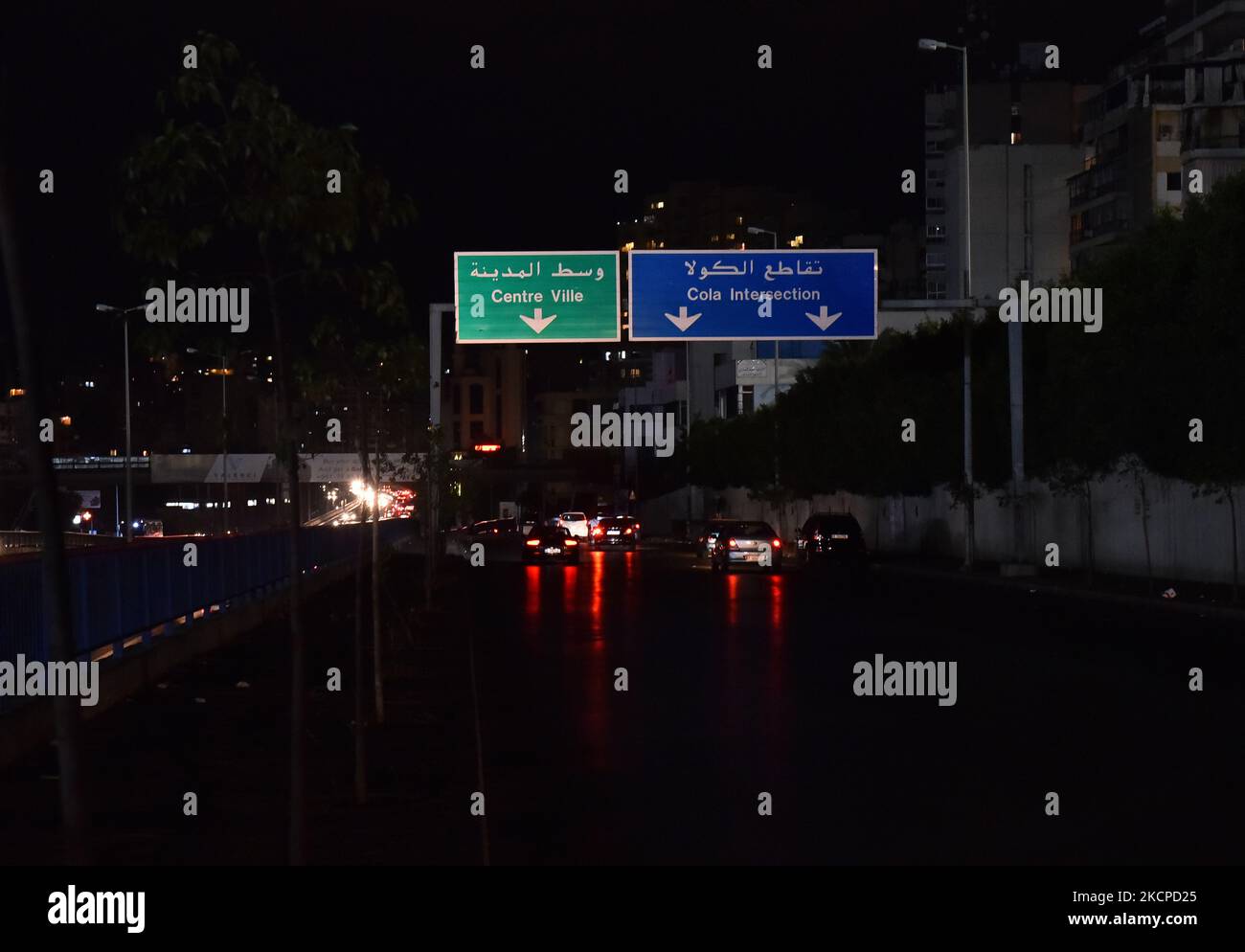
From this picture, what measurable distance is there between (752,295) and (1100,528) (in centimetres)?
1149

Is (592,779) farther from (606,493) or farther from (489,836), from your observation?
(606,493)

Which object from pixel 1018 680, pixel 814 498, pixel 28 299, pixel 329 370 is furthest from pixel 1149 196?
pixel 28 299

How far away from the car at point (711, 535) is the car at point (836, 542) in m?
3.40

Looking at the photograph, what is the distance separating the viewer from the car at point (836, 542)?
5700 centimetres

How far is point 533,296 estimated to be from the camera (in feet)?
138

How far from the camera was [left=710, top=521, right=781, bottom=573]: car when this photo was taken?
50.3 metres

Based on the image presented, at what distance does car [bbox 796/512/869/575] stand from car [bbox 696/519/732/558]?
340 centimetres

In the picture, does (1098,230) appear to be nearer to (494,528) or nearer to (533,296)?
(494,528)

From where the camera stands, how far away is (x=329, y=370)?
13305 mm

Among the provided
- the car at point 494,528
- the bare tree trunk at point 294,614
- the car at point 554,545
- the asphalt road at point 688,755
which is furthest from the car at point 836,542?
the bare tree trunk at point 294,614

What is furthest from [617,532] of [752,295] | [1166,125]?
[752,295]

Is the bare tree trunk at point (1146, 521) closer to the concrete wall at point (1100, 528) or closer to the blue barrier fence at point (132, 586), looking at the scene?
the concrete wall at point (1100, 528)

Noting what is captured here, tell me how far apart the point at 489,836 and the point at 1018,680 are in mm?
10539

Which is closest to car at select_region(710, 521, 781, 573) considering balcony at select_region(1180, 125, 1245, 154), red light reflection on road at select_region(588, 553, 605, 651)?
red light reflection on road at select_region(588, 553, 605, 651)
